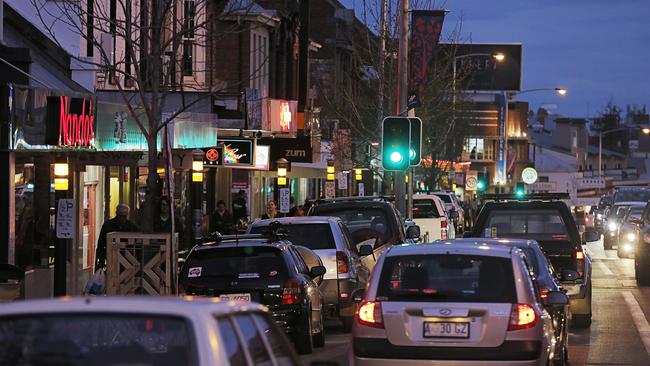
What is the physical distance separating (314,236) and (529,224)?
342 centimetres

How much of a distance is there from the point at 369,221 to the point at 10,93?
7455mm

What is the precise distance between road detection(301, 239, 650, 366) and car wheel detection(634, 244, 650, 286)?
26 centimetres

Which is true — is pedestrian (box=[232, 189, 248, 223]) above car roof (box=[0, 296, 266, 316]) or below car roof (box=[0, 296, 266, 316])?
below

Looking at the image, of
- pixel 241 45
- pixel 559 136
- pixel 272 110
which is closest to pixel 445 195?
pixel 241 45

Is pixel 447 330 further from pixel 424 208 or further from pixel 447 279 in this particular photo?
pixel 424 208

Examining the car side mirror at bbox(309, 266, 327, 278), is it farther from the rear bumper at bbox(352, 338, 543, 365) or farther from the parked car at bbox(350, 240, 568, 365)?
the rear bumper at bbox(352, 338, 543, 365)

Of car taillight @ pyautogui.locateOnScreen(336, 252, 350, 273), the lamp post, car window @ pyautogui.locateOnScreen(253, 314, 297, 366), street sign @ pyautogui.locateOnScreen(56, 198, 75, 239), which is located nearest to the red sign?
the lamp post

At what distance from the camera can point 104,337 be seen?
566 centimetres

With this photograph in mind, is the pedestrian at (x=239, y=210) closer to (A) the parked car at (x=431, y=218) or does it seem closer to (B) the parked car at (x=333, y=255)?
(A) the parked car at (x=431, y=218)

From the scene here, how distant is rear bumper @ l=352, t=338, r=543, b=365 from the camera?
10664 mm

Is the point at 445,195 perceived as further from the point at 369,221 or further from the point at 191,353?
the point at 191,353

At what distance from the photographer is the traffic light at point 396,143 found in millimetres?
24891

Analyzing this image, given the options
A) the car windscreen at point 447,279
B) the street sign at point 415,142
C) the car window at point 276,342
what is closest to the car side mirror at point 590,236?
the street sign at point 415,142

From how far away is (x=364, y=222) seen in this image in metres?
22.4
